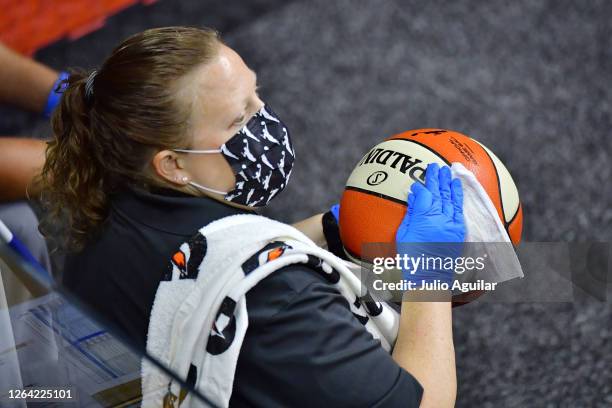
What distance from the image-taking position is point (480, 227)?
186 centimetres

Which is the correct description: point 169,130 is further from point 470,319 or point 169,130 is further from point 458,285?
point 470,319

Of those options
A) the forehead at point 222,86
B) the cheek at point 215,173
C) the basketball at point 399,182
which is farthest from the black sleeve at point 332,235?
the forehead at point 222,86

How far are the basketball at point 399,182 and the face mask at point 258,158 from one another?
22 centimetres

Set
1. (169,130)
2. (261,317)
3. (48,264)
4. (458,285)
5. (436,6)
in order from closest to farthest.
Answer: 1. (261,317)
2. (169,130)
3. (458,285)
4. (48,264)
5. (436,6)

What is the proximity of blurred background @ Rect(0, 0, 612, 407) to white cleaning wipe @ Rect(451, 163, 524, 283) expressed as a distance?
0.68 metres

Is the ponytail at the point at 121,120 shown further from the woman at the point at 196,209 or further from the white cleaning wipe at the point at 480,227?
the white cleaning wipe at the point at 480,227

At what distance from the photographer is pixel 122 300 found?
5.07ft

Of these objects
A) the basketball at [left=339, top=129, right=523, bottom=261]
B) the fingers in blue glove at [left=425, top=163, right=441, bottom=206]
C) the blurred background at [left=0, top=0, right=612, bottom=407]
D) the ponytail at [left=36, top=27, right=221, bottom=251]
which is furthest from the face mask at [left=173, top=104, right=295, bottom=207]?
the blurred background at [left=0, top=0, right=612, bottom=407]

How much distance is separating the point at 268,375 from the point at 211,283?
195mm

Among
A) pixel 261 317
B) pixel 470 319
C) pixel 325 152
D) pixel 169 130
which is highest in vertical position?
pixel 169 130

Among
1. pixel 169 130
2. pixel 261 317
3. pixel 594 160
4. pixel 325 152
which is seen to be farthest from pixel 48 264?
pixel 594 160

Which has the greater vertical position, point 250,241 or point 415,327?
point 250,241

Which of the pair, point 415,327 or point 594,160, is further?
point 594,160

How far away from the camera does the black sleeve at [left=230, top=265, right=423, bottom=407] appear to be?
1.39m
